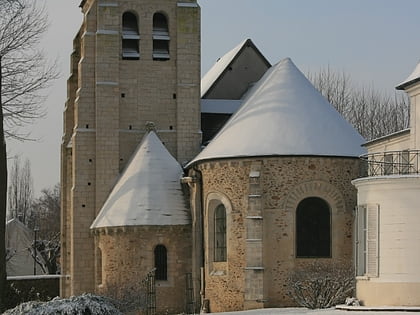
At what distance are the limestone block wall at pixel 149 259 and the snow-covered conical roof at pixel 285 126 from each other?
3128 mm

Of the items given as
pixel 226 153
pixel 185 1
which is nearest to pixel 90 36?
pixel 185 1

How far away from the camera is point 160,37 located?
41.8 metres

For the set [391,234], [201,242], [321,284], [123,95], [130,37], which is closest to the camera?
[391,234]

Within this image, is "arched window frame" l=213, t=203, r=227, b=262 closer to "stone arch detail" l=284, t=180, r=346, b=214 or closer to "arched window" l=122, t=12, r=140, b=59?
"stone arch detail" l=284, t=180, r=346, b=214

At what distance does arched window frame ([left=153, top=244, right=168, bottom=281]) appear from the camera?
37406 mm

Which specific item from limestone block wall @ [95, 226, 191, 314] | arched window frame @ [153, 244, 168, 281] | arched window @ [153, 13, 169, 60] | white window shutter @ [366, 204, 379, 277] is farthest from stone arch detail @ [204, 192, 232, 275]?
white window shutter @ [366, 204, 379, 277]

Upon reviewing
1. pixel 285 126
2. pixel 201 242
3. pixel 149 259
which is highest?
pixel 285 126

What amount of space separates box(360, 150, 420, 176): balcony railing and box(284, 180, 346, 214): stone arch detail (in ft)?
9.82

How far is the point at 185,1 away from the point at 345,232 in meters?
12.7

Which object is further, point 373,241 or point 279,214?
point 279,214

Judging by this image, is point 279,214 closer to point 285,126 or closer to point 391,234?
point 285,126

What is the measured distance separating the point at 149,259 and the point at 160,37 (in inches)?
376

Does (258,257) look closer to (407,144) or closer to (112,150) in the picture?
(407,144)

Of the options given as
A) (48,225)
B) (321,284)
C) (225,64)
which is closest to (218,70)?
(225,64)
